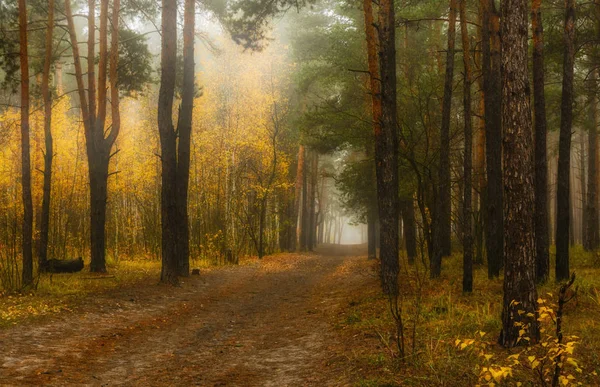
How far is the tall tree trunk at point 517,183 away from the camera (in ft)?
18.8

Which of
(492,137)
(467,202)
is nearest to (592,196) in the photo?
(492,137)

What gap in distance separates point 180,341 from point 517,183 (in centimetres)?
558

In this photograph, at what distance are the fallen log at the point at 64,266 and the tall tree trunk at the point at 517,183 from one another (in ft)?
43.6

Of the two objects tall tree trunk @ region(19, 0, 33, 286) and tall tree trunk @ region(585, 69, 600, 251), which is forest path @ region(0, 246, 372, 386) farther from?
tall tree trunk @ region(585, 69, 600, 251)

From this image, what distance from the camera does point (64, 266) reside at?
48.8 feet

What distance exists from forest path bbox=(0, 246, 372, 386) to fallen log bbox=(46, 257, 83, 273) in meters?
4.29

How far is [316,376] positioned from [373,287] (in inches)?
257

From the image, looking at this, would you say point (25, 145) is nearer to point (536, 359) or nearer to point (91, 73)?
point (91, 73)

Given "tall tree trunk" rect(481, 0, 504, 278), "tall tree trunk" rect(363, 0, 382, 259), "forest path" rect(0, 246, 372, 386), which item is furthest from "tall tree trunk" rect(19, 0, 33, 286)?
"tall tree trunk" rect(481, 0, 504, 278)

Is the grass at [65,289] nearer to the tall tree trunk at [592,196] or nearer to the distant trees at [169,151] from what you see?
the distant trees at [169,151]

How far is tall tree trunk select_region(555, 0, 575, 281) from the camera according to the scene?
1040 centimetres

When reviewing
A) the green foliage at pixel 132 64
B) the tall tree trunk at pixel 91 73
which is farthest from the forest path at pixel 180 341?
the green foliage at pixel 132 64

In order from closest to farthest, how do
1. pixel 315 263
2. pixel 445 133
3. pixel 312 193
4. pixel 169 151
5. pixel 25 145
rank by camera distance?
pixel 25 145 → pixel 445 133 → pixel 169 151 → pixel 315 263 → pixel 312 193

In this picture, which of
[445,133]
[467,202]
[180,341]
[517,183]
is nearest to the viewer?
[517,183]
